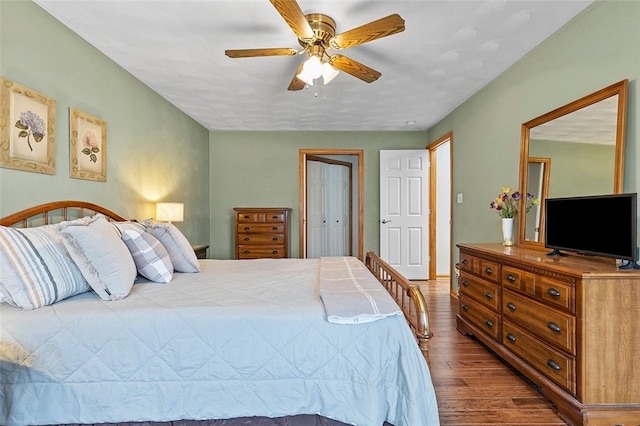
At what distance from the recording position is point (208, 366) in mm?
1331

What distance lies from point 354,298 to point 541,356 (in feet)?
4.20

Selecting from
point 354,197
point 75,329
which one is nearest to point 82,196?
point 75,329

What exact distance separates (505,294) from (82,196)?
320 centimetres

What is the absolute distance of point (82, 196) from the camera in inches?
91.0

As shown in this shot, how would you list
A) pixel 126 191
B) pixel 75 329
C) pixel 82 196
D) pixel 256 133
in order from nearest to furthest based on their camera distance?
pixel 75 329 → pixel 82 196 → pixel 126 191 → pixel 256 133

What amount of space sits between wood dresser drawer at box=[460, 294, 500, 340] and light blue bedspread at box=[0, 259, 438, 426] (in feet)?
4.36

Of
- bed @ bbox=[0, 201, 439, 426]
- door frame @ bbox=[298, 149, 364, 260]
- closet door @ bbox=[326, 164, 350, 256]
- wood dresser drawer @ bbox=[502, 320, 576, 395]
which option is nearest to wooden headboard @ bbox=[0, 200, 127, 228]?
bed @ bbox=[0, 201, 439, 426]

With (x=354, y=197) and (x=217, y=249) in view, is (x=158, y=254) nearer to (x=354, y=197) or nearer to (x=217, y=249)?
(x=217, y=249)

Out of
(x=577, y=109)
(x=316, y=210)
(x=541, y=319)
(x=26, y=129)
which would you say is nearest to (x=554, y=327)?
(x=541, y=319)

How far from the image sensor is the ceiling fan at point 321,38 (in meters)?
1.69

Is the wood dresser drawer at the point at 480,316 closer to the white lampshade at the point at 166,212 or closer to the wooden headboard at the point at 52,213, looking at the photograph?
Result: the white lampshade at the point at 166,212

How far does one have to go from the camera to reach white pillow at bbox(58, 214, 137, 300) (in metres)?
1.53

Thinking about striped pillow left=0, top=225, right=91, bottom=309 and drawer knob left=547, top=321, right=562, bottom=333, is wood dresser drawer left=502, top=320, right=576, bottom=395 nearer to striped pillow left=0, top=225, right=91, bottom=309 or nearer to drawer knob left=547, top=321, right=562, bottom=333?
drawer knob left=547, top=321, right=562, bottom=333

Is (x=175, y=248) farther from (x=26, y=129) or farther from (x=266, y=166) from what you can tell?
(x=266, y=166)
